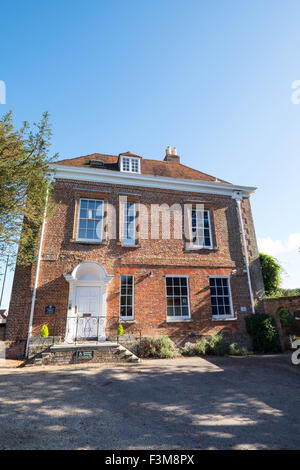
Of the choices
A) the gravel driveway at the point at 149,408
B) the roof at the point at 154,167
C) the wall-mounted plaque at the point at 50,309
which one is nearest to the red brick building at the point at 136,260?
the wall-mounted plaque at the point at 50,309

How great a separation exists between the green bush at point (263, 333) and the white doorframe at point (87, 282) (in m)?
7.75

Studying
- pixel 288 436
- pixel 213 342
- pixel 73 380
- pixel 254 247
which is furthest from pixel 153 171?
pixel 288 436

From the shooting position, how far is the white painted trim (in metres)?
13.6

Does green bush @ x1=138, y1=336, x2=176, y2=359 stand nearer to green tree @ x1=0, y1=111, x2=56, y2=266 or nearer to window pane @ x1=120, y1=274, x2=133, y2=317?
window pane @ x1=120, y1=274, x2=133, y2=317

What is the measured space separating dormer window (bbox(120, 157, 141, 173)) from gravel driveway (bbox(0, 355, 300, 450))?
10.9m

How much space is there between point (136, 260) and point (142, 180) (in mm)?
4800

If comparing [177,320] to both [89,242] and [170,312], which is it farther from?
[89,242]

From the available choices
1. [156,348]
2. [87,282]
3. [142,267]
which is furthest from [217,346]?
[87,282]

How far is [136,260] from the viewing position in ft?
42.9

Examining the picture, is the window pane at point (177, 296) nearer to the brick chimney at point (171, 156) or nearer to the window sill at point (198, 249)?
the window sill at point (198, 249)

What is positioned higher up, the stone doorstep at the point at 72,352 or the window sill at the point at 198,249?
the window sill at the point at 198,249

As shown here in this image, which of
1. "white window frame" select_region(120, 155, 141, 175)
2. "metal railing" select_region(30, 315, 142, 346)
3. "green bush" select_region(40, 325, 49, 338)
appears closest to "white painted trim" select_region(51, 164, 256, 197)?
"white window frame" select_region(120, 155, 141, 175)

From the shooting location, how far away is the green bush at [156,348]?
11.1 m

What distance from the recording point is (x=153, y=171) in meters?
16.3
